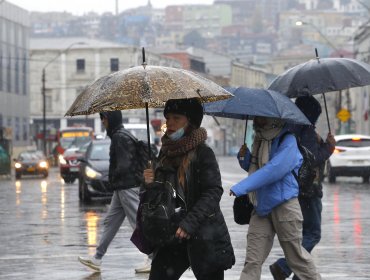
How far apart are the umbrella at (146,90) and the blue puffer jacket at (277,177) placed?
1.06 meters

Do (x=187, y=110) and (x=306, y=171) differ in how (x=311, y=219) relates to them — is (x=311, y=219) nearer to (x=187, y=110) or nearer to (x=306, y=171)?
(x=306, y=171)

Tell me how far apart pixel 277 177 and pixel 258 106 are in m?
0.65

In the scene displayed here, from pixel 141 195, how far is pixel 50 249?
27.0 ft

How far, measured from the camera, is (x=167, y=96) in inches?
332

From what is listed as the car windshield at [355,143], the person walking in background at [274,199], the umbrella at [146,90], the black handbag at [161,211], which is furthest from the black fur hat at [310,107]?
the car windshield at [355,143]

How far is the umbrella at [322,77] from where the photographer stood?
11.9 meters

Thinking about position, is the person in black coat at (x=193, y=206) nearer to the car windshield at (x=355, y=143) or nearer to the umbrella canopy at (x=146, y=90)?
the umbrella canopy at (x=146, y=90)

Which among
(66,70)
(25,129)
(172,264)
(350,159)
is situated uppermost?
(172,264)

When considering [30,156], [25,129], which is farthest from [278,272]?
[25,129]

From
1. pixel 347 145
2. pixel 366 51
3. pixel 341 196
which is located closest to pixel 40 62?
pixel 366 51

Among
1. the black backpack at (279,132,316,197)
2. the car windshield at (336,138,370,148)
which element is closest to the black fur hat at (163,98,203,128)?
the black backpack at (279,132,316,197)

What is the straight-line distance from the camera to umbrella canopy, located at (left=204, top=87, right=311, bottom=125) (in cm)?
1004

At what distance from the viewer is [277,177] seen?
9789 millimetres

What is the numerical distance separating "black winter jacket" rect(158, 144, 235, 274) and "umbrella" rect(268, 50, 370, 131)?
3.54 m
